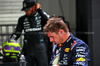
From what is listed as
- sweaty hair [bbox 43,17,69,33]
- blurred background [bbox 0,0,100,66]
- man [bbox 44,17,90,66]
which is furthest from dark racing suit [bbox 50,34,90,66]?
blurred background [bbox 0,0,100,66]

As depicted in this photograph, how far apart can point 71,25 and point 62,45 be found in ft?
12.0

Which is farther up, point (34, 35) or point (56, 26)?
point (56, 26)

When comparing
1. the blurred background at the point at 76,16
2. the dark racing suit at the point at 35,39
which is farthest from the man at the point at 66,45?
the blurred background at the point at 76,16

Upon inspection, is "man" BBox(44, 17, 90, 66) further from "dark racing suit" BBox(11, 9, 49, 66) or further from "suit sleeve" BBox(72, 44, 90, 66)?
"dark racing suit" BBox(11, 9, 49, 66)

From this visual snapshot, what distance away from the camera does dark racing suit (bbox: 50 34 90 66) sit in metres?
2.41

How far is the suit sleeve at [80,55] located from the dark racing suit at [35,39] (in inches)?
103

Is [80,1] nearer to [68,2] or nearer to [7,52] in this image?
[68,2]

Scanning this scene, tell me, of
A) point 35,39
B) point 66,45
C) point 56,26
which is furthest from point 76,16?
point 56,26

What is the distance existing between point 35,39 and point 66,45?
2.53 meters

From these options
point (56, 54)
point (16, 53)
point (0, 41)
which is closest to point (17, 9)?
point (0, 41)

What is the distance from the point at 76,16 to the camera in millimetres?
6348

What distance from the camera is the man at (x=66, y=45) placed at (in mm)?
2420

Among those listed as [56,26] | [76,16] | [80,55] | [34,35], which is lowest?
[80,55]

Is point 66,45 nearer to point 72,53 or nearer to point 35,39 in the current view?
point 72,53
